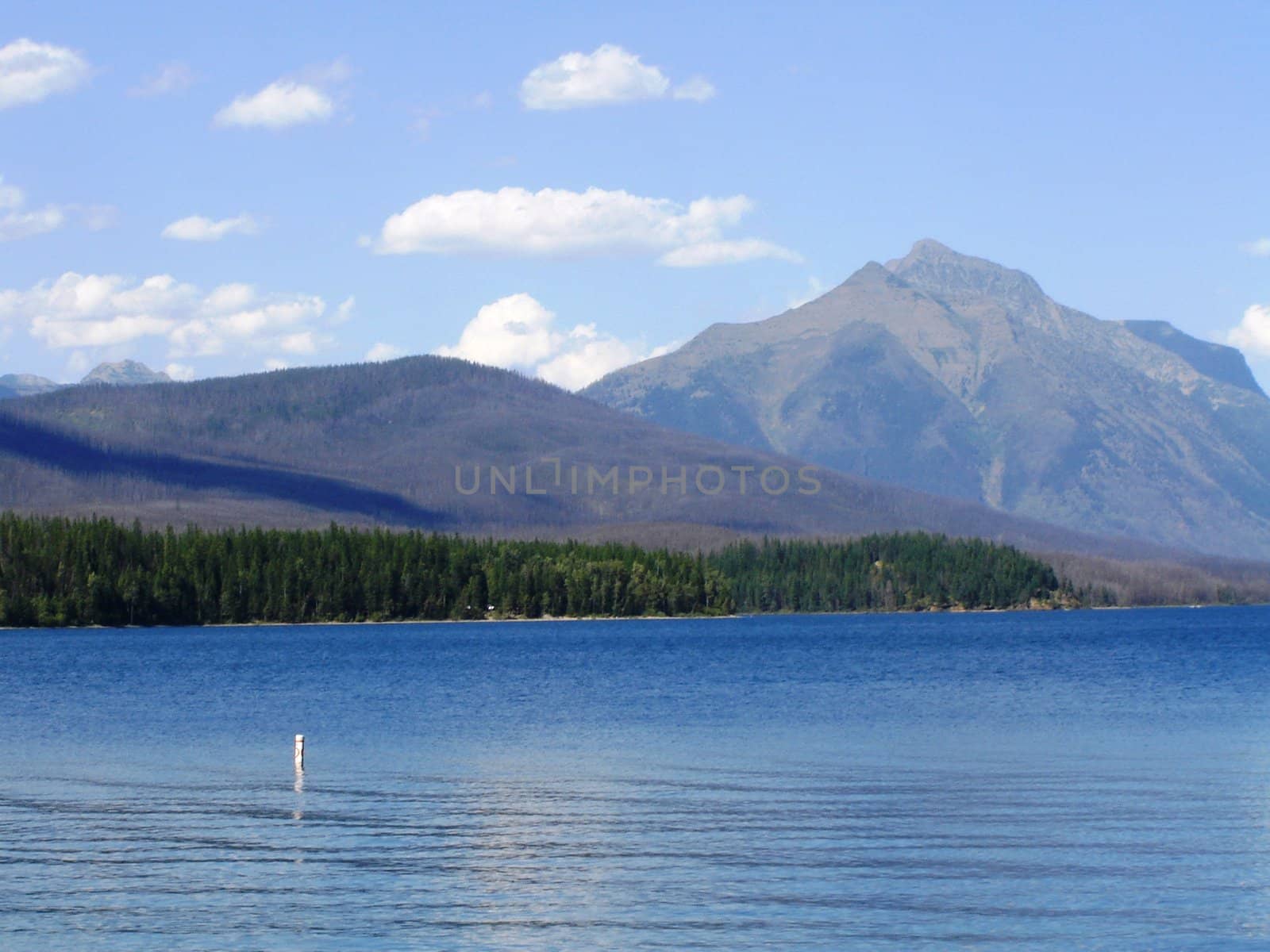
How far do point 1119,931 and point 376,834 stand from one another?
17.1m

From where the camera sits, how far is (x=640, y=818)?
42625 mm

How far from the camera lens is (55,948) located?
29.5 meters

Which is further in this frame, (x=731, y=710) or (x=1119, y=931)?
(x=731, y=710)

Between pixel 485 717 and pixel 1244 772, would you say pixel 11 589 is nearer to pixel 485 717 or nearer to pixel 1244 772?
pixel 485 717

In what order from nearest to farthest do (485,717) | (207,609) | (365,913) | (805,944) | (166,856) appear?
→ (805,944) < (365,913) < (166,856) < (485,717) < (207,609)

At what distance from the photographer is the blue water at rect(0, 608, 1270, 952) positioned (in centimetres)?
3108

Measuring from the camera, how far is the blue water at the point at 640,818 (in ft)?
102

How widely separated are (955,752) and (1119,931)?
88.8ft

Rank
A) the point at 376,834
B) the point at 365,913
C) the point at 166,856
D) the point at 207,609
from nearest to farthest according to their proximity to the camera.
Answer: the point at 365,913, the point at 166,856, the point at 376,834, the point at 207,609

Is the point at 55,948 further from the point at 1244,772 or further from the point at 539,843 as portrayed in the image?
the point at 1244,772

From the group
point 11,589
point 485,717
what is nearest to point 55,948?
point 485,717

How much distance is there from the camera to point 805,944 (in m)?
29.3

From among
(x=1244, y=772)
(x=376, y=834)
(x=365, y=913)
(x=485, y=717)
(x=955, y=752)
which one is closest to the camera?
(x=365, y=913)

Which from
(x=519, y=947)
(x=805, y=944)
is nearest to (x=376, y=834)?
(x=519, y=947)
